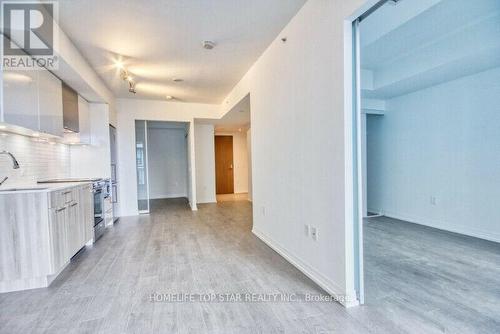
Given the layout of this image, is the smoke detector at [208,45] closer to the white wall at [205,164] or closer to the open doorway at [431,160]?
the open doorway at [431,160]

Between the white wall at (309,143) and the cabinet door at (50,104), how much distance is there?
2646 mm

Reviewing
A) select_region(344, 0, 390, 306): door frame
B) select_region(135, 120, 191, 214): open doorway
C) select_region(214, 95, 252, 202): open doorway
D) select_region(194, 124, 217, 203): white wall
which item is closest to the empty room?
select_region(344, 0, 390, 306): door frame

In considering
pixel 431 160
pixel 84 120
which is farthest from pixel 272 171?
pixel 84 120

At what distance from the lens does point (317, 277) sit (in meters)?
2.39

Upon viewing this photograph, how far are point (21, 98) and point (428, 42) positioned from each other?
466cm

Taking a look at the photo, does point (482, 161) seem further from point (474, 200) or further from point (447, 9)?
point (447, 9)

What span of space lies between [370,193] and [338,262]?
4.14 m

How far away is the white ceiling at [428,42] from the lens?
2531 millimetres

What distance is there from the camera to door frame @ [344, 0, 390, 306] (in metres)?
2.00

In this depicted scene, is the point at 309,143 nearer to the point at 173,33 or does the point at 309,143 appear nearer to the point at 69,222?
the point at 173,33

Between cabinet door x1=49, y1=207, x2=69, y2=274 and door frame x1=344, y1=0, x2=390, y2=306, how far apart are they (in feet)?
8.89

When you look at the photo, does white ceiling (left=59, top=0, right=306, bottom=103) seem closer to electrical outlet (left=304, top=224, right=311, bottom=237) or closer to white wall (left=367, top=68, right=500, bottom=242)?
electrical outlet (left=304, top=224, right=311, bottom=237)

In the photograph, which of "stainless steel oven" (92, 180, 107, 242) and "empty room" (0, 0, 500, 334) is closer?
"empty room" (0, 0, 500, 334)

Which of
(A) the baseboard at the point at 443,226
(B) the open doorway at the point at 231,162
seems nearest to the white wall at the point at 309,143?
(A) the baseboard at the point at 443,226
